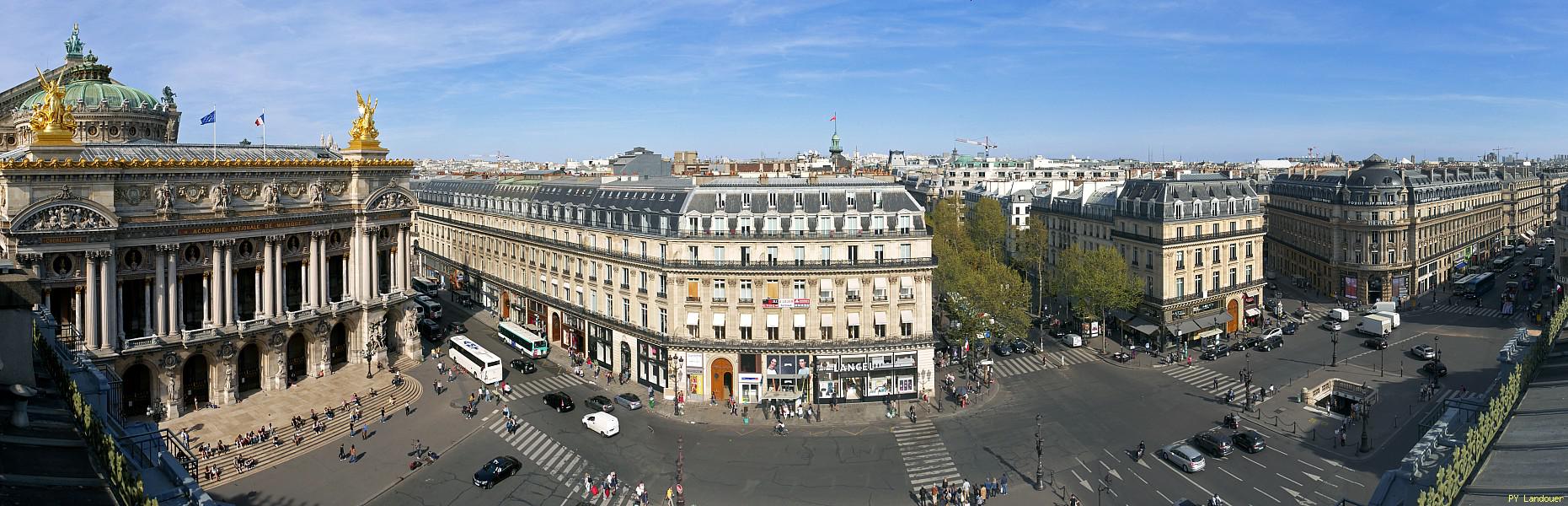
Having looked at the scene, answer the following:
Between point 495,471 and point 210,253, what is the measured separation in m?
28.8

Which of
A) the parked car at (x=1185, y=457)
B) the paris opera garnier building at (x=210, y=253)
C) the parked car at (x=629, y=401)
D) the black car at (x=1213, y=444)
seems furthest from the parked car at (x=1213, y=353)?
the paris opera garnier building at (x=210, y=253)

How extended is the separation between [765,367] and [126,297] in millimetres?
41629

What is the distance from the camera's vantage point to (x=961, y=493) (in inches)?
1831

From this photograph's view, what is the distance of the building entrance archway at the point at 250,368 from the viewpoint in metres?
64.2

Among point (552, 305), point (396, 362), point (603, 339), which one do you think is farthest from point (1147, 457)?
point (396, 362)

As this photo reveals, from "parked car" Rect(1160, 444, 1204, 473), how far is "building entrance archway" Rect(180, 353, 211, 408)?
6153 centimetres

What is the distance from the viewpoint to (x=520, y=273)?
88.2 metres

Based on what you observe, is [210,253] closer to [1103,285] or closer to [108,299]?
[108,299]

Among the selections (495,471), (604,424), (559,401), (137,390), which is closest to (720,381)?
(604,424)

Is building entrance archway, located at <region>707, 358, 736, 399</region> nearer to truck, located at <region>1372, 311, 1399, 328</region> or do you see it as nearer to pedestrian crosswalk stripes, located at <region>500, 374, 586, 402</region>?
pedestrian crosswalk stripes, located at <region>500, 374, 586, 402</region>

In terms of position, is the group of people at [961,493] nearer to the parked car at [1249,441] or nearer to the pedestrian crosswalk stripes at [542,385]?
the parked car at [1249,441]

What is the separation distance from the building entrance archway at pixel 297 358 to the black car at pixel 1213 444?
62795 millimetres

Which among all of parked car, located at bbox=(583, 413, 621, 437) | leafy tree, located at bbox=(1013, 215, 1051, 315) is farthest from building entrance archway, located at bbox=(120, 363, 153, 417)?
leafy tree, located at bbox=(1013, 215, 1051, 315)

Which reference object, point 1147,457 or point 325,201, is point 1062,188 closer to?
point 1147,457
